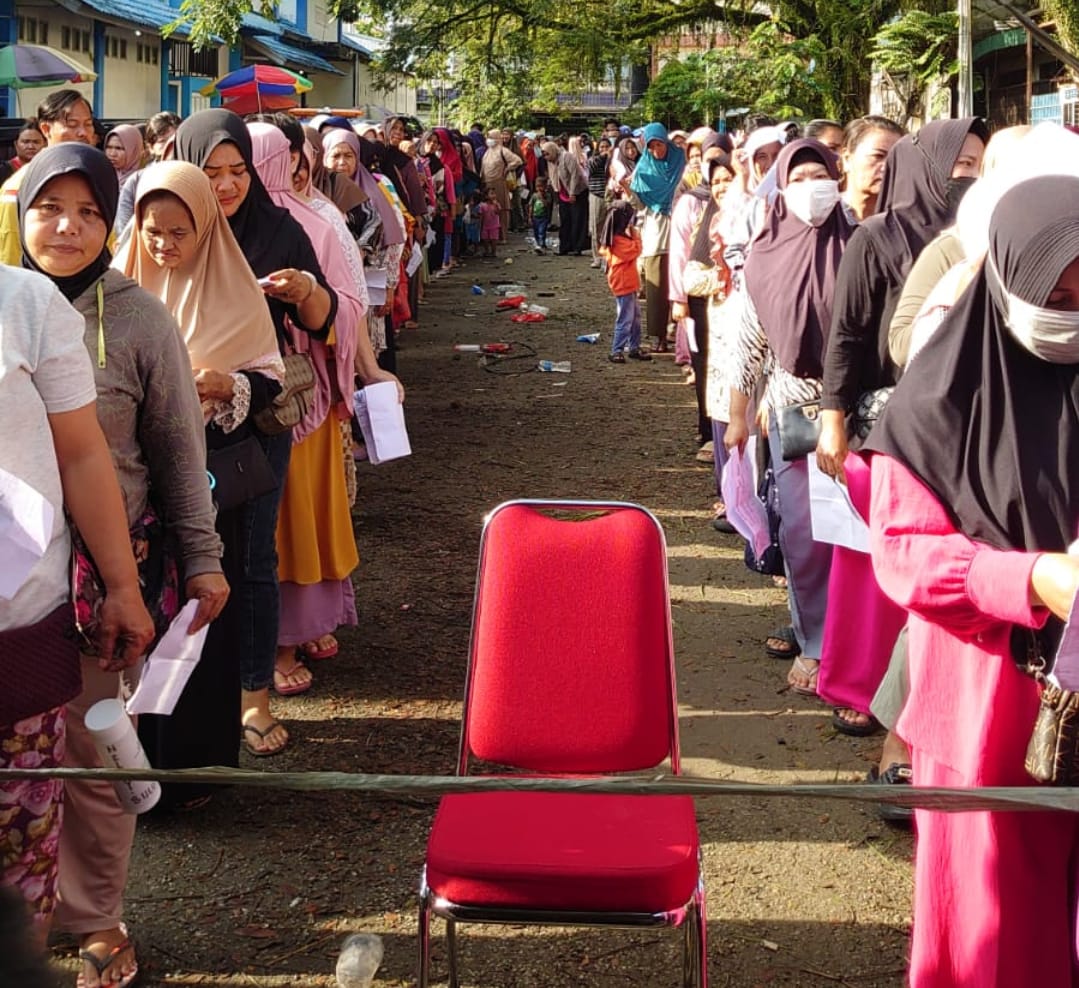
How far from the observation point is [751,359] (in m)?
5.32

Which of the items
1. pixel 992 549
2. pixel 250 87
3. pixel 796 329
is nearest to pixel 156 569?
pixel 992 549

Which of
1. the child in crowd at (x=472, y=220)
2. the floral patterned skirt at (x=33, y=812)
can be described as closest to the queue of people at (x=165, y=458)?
the floral patterned skirt at (x=33, y=812)

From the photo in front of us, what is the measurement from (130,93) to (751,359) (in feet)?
83.5

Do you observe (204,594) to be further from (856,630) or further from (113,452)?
(856,630)

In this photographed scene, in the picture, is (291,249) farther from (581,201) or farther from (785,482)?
(581,201)

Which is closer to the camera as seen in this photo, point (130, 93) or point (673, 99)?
point (673, 99)

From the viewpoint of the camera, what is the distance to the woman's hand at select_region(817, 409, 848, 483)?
4.20 meters

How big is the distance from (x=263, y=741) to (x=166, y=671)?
5.03 ft

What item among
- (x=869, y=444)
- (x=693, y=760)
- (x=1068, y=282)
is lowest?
(x=693, y=760)

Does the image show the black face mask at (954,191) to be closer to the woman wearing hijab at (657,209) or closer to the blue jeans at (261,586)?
the blue jeans at (261,586)

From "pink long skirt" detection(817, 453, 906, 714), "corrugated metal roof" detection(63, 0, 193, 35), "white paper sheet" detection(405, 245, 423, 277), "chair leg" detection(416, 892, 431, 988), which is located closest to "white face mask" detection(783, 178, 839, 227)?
"pink long skirt" detection(817, 453, 906, 714)

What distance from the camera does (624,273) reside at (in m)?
12.3

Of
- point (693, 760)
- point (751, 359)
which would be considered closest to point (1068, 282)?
point (693, 760)

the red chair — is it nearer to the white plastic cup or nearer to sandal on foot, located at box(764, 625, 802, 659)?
the white plastic cup
